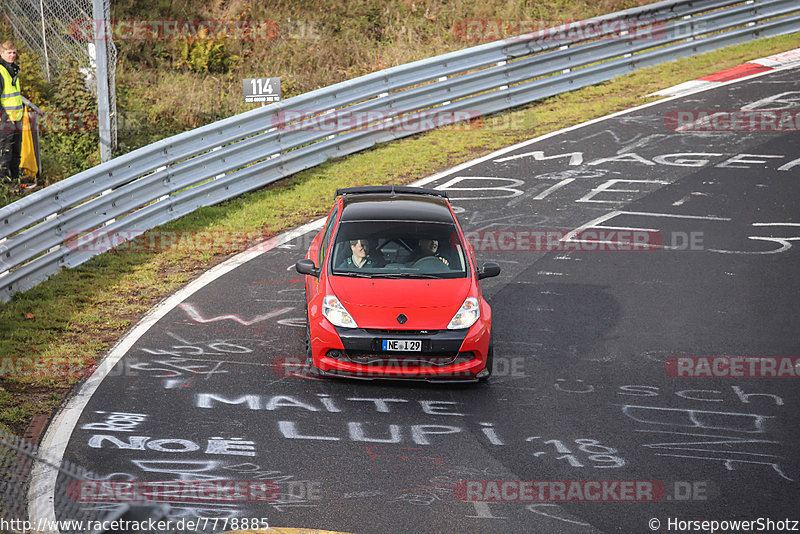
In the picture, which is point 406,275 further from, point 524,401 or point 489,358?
point 524,401

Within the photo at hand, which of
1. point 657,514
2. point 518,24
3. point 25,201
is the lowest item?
point 657,514

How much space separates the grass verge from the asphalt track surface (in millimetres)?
573

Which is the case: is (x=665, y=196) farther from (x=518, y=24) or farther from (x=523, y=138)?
(x=518, y=24)

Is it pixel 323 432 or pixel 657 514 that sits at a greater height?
pixel 323 432

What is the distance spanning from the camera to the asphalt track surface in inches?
273

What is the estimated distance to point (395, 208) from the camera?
10.2 meters

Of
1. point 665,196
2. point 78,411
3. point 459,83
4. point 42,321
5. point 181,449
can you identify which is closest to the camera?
point 181,449

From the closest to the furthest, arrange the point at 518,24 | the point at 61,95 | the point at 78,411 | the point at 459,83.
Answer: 1. the point at 78,411
2. the point at 61,95
3. the point at 459,83
4. the point at 518,24

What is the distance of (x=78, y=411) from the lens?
8305mm

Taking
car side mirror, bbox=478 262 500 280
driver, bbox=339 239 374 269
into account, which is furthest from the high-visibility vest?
car side mirror, bbox=478 262 500 280

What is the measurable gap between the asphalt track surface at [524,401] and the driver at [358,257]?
107 centimetres

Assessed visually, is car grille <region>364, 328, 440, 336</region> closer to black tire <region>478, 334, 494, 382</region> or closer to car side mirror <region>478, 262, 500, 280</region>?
black tire <region>478, 334, 494, 382</region>

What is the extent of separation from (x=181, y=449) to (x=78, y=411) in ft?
4.31

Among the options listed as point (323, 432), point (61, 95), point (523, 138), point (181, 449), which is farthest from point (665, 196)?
point (61, 95)
